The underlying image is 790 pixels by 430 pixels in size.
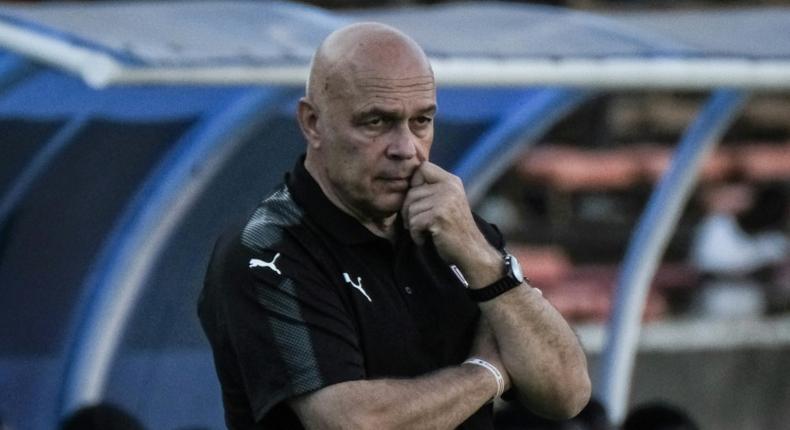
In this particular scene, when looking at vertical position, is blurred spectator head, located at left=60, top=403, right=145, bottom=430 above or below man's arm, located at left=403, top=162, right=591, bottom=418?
below

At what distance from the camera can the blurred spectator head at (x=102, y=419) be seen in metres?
5.84

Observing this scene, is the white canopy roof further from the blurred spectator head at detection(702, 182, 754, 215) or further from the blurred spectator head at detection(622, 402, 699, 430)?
the blurred spectator head at detection(702, 182, 754, 215)

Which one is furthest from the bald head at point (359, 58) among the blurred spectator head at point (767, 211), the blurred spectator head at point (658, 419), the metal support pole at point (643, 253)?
the blurred spectator head at point (767, 211)

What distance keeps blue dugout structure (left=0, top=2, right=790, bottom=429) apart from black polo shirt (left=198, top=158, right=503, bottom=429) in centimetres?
232

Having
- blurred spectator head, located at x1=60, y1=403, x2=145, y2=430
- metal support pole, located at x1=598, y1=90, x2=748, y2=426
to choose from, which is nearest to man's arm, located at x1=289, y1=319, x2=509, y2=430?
blurred spectator head, located at x1=60, y1=403, x2=145, y2=430

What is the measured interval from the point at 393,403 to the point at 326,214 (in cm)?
35

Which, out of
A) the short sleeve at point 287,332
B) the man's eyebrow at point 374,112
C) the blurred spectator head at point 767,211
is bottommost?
the blurred spectator head at point 767,211

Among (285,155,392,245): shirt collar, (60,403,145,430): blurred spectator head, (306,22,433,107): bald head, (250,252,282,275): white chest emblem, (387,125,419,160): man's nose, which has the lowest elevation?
(60,403,145,430): blurred spectator head

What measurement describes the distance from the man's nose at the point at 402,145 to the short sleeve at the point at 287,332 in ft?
0.78

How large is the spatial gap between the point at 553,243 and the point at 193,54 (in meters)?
7.53

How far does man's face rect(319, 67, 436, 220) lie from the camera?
3355 millimetres

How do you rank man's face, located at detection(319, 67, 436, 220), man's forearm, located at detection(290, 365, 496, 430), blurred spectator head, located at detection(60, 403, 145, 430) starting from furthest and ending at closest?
1. blurred spectator head, located at detection(60, 403, 145, 430)
2. man's face, located at detection(319, 67, 436, 220)
3. man's forearm, located at detection(290, 365, 496, 430)

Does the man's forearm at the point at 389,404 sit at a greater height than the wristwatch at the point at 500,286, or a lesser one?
lesser

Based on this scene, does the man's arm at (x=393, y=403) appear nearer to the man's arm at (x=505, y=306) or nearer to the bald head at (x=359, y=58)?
the man's arm at (x=505, y=306)
